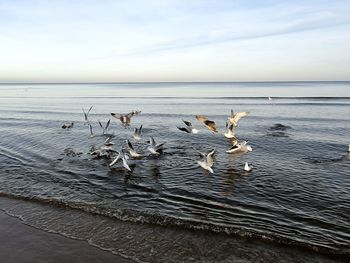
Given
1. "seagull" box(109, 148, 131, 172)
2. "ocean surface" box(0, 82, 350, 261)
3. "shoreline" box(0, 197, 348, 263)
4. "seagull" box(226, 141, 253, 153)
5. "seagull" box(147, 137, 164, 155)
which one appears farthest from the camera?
"seagull" box(226, 141, 253, 153)

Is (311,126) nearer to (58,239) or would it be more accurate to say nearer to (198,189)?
(198,189)

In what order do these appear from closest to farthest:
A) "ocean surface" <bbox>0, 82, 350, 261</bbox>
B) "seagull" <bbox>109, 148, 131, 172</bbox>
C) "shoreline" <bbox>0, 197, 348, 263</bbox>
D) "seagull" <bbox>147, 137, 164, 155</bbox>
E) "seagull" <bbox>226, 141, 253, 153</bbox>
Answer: "shoreline" <bbox>0, 197, 348, 263</bbox> → "ocean surface" <bbox>0, 82, 350, 261</bbox> → "seagull" <bbox>109, 148, 131, 172</bbox> → "seagull" <bbox>147, 137, 164, 155</bbox> → "seagull" <bbox>226, 141, 253, 153</bbox>

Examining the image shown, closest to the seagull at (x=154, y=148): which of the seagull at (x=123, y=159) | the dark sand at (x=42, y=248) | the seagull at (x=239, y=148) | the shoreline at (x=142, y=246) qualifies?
the seagull at (x=123, y=159)

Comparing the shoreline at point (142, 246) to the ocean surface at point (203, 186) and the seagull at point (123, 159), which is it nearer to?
the ocean surface at point (203, 186)

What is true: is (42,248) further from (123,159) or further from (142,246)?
(123,159)

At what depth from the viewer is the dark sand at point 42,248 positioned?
6.95 m

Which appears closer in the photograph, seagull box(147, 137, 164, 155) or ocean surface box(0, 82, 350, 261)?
ocean surface box(0, 82, 350, 261)

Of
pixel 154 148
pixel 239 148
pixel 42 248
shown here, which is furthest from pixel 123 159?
pixel 42 248

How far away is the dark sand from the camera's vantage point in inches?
274

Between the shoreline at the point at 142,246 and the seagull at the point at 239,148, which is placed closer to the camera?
the shoreline at the point at 142,246

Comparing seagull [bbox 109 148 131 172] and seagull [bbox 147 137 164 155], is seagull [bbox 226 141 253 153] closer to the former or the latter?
seagull [bbox 147 137 164 155]

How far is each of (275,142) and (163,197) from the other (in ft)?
31.2

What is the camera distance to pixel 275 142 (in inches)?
701

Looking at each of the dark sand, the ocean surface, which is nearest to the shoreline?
the dark sand
